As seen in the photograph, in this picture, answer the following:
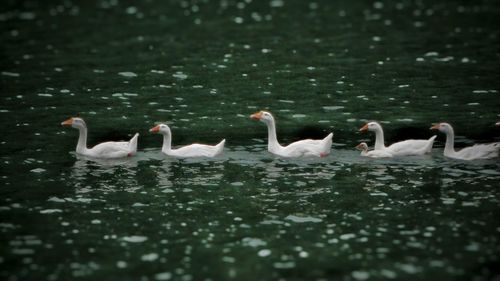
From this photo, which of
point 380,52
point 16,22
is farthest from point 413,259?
point 16,22

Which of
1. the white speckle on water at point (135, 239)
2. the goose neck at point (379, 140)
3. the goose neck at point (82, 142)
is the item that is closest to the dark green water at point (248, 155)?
the white speckle on water at point (135, 239)

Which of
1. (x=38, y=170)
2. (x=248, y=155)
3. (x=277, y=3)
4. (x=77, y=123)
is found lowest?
(x=38, y=170)

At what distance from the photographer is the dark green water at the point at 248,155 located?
20.9 metres

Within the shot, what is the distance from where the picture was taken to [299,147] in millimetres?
29391

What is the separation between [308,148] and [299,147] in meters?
0.40

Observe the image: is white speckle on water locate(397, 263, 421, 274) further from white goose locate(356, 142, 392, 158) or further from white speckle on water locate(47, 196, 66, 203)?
white speckle on water locate(47, 196, 66, 203)

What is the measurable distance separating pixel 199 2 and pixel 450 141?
149ft

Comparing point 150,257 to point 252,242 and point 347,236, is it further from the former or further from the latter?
point 347,236

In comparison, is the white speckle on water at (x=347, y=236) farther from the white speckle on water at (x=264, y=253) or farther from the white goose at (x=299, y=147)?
the white goose at (x=299, y=147)

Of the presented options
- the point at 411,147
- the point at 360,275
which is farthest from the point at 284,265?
the point at 411,147

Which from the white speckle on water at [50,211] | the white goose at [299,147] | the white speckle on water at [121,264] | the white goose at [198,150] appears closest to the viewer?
the white speckle on water at [121,264]

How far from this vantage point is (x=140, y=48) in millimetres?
50688

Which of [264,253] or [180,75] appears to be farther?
[180,75]

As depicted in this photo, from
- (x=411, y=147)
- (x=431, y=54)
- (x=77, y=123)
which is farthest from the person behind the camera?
(x=431, y=54)
